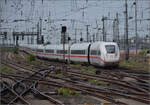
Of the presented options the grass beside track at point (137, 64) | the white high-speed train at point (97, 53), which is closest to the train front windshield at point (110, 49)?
the white high-speed train at point (97, 53)

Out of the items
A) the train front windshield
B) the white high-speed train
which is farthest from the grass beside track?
the train front windshield

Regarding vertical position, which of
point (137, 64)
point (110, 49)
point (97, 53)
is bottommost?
point (137, 64)

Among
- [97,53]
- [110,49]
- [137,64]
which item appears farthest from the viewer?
[137,64]

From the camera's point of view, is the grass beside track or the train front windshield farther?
the grass beside track

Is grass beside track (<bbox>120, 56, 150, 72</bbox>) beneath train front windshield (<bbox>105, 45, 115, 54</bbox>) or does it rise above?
beneath

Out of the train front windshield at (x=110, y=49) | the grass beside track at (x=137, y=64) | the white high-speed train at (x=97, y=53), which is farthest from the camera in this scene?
the grass beside track at (x=137, y=64)

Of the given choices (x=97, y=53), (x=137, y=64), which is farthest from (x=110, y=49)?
(x=137, y=64)

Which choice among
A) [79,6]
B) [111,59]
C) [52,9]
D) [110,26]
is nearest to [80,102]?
[111,59]

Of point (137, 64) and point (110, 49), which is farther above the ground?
point (110, 49)

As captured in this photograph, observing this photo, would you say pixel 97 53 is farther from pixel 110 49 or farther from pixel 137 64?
pixel 137 64

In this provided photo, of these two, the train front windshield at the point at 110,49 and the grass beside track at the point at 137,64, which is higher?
the train front windshield at the point at 110,49

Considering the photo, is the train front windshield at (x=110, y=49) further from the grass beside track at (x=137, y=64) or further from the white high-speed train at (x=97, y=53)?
the grass beside track at (x=137, y=64)

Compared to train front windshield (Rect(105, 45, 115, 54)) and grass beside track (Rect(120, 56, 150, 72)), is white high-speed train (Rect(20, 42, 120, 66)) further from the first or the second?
grass beside track (Rect(120, 56, 150, 72))

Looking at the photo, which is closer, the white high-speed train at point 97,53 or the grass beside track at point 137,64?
the white high-speed train at point 97,53
